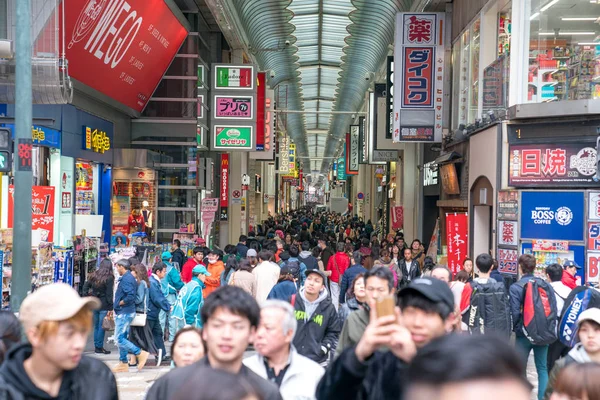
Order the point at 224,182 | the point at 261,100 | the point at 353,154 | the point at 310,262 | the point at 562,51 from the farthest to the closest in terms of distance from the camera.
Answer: the point at 353,154
the point at 224,182
the point at 261,100
the point at 562,51
the point at 310,262

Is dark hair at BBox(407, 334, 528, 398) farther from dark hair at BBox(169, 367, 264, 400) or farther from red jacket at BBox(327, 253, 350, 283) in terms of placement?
red jacket at BBox(327, 253, 350, 283)

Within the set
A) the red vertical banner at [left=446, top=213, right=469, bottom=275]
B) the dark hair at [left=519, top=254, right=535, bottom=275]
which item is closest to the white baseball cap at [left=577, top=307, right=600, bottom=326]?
the dark hair at [left=519, top=254, right=535, bottom=275]

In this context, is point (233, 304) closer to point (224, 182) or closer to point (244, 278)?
point (244, 278)

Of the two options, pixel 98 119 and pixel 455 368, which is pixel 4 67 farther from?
pixel 455 368

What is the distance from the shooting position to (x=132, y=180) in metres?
19.6

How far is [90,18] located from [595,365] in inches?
485

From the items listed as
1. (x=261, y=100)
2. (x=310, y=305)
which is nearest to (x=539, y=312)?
(x=310, y=305)

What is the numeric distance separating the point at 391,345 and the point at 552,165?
1163cm

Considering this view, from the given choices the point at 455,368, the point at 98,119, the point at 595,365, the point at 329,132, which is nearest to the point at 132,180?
the point at 98,119

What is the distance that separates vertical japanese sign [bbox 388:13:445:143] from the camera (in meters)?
18.0

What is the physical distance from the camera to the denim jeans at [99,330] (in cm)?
1119

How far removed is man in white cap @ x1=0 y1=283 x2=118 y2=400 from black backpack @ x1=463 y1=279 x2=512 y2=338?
5.56 metres

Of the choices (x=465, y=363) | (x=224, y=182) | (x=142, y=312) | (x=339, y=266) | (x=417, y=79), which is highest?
(x=417, y=79)

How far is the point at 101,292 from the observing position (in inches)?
441
